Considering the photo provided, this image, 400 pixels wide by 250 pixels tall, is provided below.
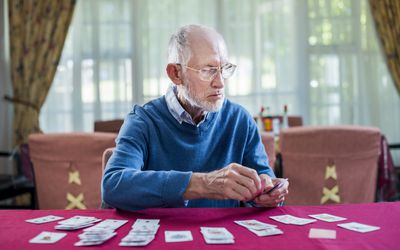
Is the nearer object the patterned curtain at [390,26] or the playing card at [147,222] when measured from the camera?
the playing card at [147,222]

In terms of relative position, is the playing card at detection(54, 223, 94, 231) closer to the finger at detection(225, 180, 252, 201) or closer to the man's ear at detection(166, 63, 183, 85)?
the finger at detection(225, 180, 252, 201)

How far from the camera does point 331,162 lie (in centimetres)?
308

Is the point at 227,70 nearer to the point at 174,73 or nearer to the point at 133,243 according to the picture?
the point at 174,73

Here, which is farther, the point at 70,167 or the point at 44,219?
the point at 70,167

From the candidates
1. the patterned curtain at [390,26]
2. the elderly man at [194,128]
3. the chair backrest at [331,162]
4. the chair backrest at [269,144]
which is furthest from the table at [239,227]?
the patterned curtain at [390,26]

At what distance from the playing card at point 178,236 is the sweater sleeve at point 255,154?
612 millimetres

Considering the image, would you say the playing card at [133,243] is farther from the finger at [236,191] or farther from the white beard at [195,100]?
the white beard at [195,100]

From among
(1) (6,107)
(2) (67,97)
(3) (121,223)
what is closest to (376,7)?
(2) (67,97)

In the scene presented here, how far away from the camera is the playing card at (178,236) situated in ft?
3.57

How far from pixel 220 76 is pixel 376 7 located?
3969 millimetres

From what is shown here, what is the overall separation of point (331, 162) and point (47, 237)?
2.26m

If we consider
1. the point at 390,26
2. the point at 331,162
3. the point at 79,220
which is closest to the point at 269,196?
the point at 79,220

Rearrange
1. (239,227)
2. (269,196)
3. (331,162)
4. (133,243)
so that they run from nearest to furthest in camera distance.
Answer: (133,243) < (239,227) < (269,196) < (331,162)

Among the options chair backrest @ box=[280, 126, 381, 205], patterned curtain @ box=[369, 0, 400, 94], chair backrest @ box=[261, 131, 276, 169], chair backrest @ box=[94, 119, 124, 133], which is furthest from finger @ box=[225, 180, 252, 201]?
patterned curtain @ box=[369, 0, 400, 94]
